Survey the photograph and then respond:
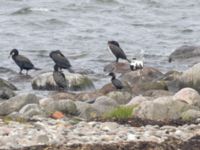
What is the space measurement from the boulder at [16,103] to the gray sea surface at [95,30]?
4.78m

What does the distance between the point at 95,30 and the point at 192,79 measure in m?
13.4

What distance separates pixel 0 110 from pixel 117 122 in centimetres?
400

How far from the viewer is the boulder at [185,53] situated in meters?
24.9

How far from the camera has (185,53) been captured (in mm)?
25000

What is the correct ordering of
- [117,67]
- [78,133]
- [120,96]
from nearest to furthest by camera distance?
[78,133] < [120,96] < [117,67]

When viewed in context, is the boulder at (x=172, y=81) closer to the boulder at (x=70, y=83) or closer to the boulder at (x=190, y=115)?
the boulder at (x=70, y=83)

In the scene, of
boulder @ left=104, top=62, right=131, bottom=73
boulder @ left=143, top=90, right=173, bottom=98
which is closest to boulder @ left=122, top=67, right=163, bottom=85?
boulder @ left=104, top=62, right=131, bottom=73

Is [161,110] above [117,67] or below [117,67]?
above

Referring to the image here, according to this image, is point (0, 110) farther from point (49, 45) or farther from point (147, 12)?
point (147, 12)

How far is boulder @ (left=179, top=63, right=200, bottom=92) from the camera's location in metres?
18.2

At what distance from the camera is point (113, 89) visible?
61.4 ft

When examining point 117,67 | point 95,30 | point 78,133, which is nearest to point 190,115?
point 78,133

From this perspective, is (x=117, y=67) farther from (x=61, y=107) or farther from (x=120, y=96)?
(x=61, y=107)

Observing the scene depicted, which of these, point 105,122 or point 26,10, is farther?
point 26,10
